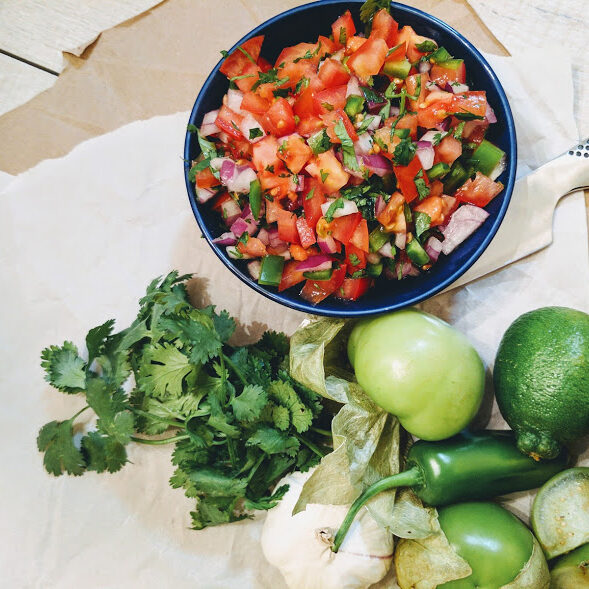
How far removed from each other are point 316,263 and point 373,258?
121mm

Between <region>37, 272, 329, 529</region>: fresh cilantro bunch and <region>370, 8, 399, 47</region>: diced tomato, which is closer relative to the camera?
<region>370, 8, 399, 47</region>: diced tomato

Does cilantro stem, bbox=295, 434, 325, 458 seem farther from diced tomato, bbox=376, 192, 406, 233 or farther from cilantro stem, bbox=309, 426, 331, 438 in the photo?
diced tomato, bbox=376, 192, 406, 233

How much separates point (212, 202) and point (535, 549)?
1036 mm

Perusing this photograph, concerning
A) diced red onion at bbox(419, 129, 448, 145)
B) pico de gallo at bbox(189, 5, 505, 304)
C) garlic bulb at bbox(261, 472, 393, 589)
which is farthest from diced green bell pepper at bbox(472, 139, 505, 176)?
garlic bulb at bbox(261, 472, 393, 589)

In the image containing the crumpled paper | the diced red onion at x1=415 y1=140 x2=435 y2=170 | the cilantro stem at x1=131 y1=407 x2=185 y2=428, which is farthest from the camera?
the crumpled paper

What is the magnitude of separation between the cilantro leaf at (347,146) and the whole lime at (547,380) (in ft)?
1.75

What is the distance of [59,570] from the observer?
1.50 meters

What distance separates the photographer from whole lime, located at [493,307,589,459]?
123 centimetres

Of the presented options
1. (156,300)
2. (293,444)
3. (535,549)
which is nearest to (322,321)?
(293,444)

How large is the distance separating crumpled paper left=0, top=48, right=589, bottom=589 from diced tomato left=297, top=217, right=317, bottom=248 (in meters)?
0.32

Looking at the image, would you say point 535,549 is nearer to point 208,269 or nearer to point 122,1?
point 208,269

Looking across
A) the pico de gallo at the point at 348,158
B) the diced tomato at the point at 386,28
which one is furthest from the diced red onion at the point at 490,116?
the diced tomato at the point at 386,28

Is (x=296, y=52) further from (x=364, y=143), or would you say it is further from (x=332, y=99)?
(x=364, y=143)

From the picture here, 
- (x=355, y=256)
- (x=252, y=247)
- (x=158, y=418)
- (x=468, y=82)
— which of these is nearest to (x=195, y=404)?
(x=158, y=418)
